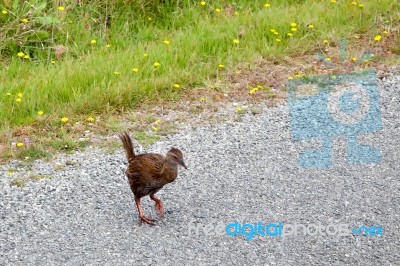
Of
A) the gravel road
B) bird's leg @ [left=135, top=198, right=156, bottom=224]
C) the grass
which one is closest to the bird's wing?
bird's leg @ [left=135, top=198, right=156, bottom=224]

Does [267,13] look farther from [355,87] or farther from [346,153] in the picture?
[346,153]

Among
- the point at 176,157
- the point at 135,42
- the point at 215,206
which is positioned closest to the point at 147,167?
the point at 176,157

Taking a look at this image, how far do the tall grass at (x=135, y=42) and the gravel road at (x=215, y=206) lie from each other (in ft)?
2.92

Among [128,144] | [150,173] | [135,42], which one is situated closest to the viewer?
[150,173]

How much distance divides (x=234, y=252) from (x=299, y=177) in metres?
1.26

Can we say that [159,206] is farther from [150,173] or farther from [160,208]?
[150,173]

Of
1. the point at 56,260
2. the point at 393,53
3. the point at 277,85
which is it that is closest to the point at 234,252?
the point at 56,260

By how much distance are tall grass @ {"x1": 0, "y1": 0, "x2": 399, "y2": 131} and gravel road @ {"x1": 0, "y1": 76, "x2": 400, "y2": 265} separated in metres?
0.89

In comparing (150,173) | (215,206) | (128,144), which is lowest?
(215,206)

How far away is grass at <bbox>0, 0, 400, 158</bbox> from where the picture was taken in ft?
24.8

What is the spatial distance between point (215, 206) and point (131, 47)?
309 cm

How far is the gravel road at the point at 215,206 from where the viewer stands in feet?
18.0

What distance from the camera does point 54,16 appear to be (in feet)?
28.9

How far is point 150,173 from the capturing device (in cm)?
589
